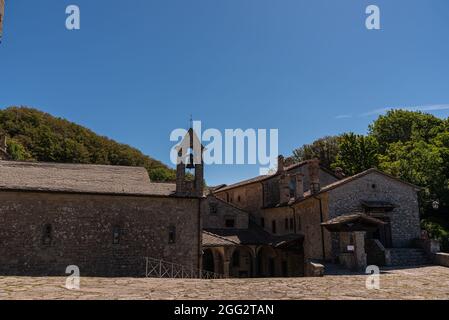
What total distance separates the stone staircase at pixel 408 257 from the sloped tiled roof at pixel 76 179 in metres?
14.2

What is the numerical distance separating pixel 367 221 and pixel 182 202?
1108 centimetres

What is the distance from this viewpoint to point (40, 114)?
8356 centimetres

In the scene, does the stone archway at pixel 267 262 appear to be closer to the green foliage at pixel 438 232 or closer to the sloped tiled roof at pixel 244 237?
the sloped tiled roof at pixel 244 237

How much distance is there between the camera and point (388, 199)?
25266 mm

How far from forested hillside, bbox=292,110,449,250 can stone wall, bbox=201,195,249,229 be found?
51.4ft

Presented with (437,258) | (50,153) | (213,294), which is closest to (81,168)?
(213,294)

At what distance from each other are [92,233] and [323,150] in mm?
40569

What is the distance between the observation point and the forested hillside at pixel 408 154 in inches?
1258

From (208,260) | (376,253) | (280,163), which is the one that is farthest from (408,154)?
(208,260)

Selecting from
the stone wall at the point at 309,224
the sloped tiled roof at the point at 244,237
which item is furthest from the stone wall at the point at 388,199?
the sloped tiled roof at the point at 244,237

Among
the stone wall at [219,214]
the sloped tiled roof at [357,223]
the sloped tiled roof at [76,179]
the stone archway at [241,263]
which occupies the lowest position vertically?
the stone archway at [241,263]

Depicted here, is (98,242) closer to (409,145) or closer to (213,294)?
(213,294)

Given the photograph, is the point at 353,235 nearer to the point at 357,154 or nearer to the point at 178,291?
the point at 178,291

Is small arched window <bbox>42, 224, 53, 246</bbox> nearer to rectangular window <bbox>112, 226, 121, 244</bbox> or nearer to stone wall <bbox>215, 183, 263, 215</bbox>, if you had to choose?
rectangular window <bbox>112, 226, 121, 244</bbox>
